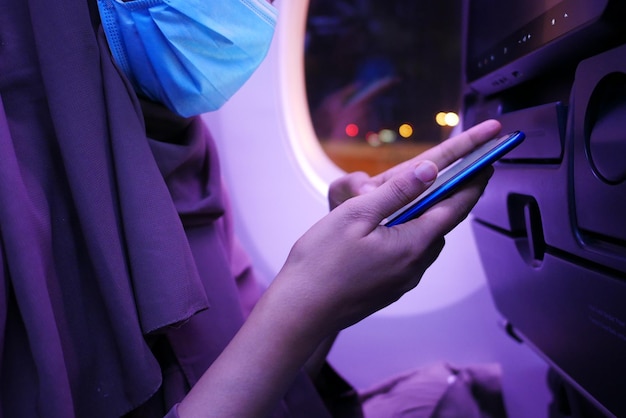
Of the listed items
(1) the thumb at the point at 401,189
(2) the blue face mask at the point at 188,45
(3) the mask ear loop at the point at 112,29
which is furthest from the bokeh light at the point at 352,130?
(1) the thumb at the point at 401,189

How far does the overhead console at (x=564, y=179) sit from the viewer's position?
0.50 meters

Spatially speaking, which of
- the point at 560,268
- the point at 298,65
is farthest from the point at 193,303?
the point at 298,65

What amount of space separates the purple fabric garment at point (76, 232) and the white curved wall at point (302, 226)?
0.69 meters

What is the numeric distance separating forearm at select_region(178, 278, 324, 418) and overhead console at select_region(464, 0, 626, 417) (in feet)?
1.14

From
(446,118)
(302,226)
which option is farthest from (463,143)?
(446,118)

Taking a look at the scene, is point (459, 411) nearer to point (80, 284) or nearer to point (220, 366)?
point (220, 366)

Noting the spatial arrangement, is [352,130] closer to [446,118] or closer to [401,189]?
[446,118]

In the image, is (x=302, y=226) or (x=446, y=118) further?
(x=446, y=118)

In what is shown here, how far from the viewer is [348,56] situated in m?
1.70

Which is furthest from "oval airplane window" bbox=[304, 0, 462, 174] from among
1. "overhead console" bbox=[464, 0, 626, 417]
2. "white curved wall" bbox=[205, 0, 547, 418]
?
"overhead console" bbox=[464, 0, 626, 417]

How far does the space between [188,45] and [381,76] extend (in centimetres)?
115

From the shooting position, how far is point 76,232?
64 centimetres

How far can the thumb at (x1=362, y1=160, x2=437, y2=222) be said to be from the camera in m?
0.51

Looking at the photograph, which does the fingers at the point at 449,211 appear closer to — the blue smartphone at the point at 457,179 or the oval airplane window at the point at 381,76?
the blue smartphone at the point at 457,179
